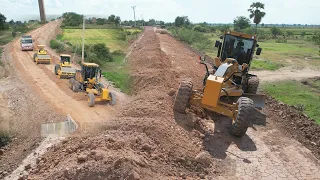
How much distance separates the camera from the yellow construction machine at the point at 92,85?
635 inches

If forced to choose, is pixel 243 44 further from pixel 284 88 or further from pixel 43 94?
pixel 43 94

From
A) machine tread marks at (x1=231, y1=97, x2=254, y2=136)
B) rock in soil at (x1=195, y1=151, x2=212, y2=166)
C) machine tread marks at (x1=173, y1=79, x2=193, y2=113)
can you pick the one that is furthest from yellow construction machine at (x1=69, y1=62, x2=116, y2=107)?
rock in soil at (x1=195, y1=151, x2=212, y2=166)

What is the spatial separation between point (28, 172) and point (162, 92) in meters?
7.54

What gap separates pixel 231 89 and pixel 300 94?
30.5ft

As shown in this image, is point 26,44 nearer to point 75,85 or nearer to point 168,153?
point 75,85

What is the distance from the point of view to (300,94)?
68.8 ft

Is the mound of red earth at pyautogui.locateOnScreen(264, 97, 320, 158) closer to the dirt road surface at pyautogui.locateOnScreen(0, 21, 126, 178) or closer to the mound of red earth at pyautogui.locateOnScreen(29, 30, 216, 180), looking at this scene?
the mound of red earth at pyautogui.locateOnScreen(29, 30, 216, 180)

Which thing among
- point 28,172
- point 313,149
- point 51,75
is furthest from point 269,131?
point 51,75

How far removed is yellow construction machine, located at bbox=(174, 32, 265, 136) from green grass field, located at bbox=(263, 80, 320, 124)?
364 cm

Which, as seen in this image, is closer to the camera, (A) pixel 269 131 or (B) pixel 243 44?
(A) pixel 269 131

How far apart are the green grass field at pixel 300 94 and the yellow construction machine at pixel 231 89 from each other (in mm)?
3636

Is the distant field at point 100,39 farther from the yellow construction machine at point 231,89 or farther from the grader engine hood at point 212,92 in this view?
the grader engine hood at point 212,92

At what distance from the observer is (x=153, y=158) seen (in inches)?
379

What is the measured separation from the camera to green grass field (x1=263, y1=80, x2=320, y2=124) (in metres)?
17.8
